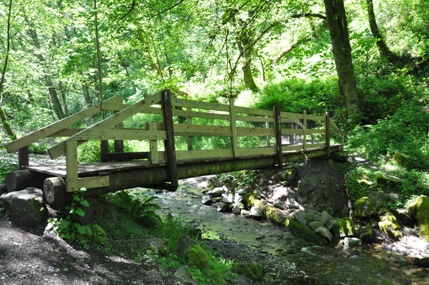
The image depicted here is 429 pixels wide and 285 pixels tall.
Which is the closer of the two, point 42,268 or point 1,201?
point 42,268

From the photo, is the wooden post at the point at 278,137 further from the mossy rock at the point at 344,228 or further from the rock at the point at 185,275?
the rock at the point at 185,275

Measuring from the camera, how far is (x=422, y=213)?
8156mm

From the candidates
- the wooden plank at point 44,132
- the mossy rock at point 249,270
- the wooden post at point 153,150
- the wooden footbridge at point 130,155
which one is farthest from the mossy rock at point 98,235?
the mossy rock at point 249,270

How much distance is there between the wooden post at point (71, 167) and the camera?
4.25m

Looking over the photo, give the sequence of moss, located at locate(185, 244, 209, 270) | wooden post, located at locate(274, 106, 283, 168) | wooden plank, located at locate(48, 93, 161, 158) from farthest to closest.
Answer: wooden post, located at locate(274, 106, 283, 168) → moss, located at locate(185, 244, 209, 270) → wooden plank, located at locate(48, 93, 161, 158)

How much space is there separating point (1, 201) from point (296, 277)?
5.14m

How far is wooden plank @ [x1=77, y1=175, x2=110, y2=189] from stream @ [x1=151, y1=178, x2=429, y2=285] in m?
3.28

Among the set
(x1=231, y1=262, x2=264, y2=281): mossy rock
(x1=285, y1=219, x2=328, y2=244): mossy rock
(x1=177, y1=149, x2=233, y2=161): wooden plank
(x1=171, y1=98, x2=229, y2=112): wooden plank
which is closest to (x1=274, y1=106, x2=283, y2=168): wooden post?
(x1=285, y1=219, x2=328, y2=244): mossy rock

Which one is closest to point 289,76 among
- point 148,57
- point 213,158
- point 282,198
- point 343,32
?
point 343,32

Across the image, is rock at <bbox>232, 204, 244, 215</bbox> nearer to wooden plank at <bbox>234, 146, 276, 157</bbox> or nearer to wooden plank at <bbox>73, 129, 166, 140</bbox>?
wooden plank at <bbox>234, 146, 276, 157</bbox>

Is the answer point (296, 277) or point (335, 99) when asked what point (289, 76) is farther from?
point (296, 277)

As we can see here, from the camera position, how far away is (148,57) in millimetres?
19281

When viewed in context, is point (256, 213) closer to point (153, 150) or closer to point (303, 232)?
point (303, 232)

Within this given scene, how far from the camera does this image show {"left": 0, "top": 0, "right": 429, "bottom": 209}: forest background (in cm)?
1172
